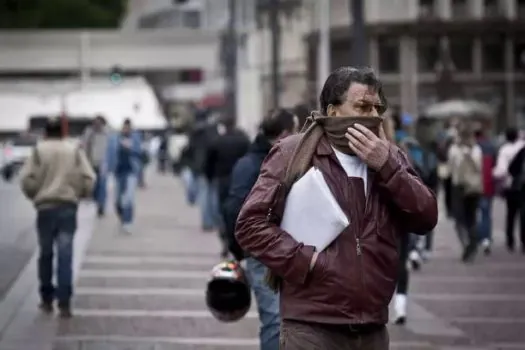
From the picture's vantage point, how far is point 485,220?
2194 centimetres

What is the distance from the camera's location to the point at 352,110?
618 centimetres

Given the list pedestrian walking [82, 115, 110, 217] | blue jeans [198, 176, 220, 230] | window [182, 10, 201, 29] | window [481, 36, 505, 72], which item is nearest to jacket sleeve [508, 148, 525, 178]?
blue jeans [198, 176, 220, 230]

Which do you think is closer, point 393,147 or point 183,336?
point 393,147

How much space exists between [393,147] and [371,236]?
381 mm

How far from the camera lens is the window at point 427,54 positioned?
68.1 m

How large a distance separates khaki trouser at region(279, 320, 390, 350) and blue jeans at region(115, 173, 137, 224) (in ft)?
60.3

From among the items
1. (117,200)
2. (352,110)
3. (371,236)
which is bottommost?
(117,200)

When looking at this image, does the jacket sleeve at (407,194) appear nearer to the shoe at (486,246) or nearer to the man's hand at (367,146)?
the man's hand at (367,146)

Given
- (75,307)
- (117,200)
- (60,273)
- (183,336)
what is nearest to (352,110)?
(183,336)

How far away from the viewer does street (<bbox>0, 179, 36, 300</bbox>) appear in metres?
18.3

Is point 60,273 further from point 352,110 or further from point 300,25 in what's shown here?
point 300,25

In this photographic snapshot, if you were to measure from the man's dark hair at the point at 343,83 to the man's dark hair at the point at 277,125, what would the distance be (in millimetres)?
3580

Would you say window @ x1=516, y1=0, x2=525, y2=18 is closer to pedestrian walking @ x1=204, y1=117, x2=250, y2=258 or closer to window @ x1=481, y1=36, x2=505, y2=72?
window @ x1=481, y1=36, x2=505, y2=72

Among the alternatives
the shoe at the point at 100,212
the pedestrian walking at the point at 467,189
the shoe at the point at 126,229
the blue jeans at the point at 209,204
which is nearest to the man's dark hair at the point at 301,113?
the pedestrian walking at the point at 467,189
